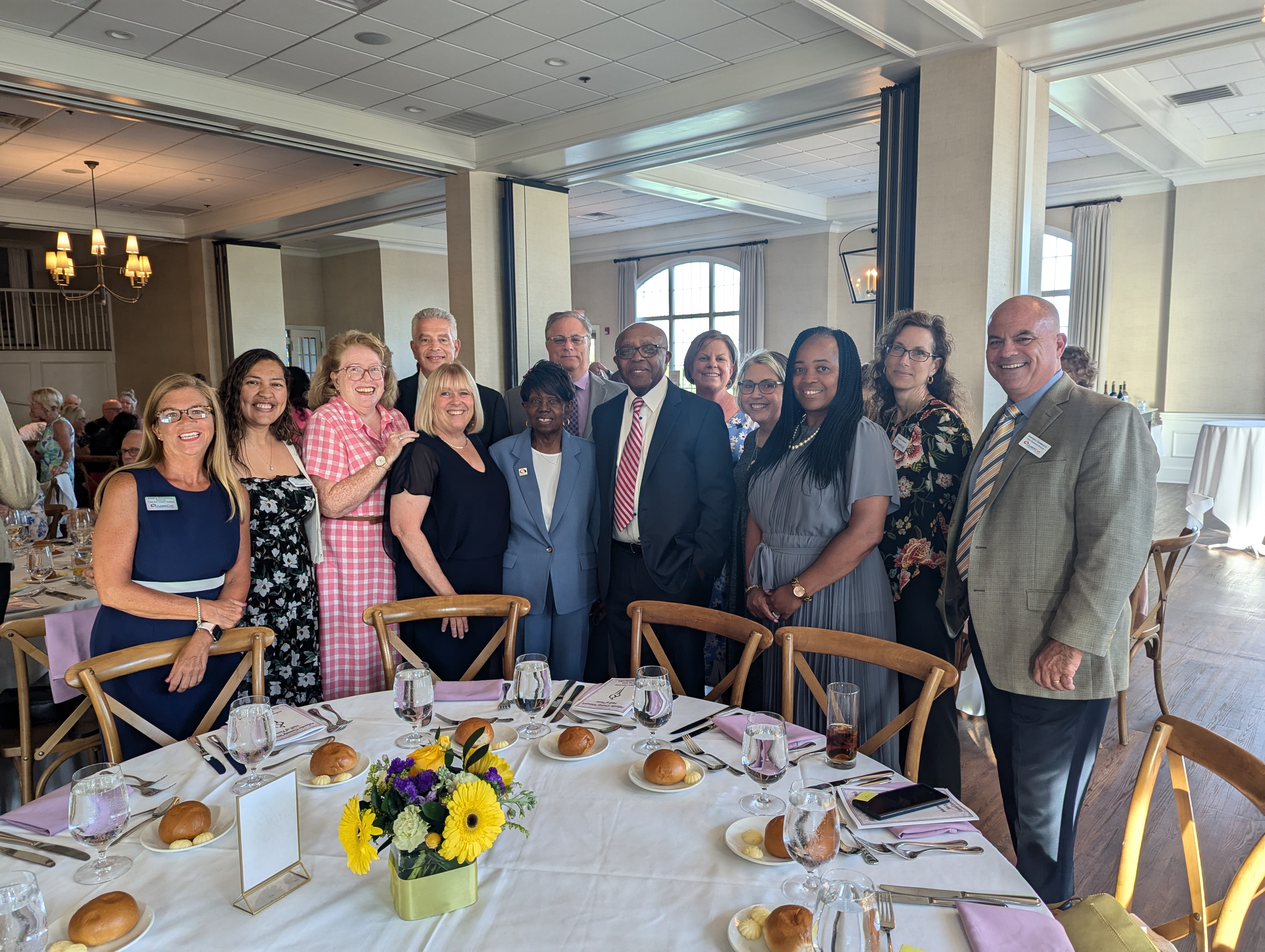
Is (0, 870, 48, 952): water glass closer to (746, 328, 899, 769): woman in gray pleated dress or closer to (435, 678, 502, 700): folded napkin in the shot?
(435, 678, 502, 700): folded napkin

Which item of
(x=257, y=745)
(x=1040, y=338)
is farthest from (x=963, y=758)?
(x=257, y=745)

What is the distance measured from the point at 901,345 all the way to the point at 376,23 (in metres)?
3.99

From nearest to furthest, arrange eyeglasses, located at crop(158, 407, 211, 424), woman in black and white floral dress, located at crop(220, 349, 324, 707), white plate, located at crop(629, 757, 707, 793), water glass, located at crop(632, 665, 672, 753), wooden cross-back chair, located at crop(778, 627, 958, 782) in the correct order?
white plate, located at crop(629, 757, 707, 793), water glass, located at crop(632, 665, 672, 753), wooden cross-back chair, located at crop(778, 627, 958, 782), eyeglasses, located at crop(158, 407, 211, 424), woman in black and white floral dress, located at crop(220, 349, 324, 707)

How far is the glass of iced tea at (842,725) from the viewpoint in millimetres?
1782

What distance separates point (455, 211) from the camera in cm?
782

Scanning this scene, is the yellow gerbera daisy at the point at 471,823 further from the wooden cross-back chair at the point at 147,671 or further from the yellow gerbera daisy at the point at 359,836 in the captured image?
the wooden cross-back chair at the point at 147,671

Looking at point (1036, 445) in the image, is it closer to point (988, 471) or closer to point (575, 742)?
point (988, 471)

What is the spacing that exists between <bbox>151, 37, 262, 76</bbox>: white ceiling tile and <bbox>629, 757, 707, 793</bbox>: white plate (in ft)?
18.4

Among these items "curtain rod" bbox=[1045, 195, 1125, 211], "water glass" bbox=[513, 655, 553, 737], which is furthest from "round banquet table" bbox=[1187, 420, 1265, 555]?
"water glass" bbox=[513, 655, 553, 737]

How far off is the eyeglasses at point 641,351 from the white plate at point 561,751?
65.7 inches

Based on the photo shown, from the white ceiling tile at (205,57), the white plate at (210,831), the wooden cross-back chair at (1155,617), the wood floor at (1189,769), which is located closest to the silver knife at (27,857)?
the white plate at (210,831)

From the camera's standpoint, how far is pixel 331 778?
69.5 inches

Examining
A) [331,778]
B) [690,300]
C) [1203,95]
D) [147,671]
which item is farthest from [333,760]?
[690,300]

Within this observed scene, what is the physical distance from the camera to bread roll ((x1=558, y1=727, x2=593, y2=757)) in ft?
6.16
